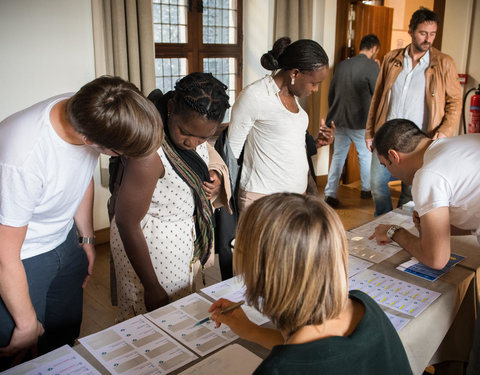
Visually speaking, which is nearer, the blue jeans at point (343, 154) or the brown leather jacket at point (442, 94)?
the brown leather jacket at point (442, 94)

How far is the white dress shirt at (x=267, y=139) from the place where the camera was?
7.43 feet

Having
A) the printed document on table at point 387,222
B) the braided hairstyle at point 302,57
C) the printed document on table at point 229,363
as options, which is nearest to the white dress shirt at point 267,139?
the braided hairstyle at point 302,57

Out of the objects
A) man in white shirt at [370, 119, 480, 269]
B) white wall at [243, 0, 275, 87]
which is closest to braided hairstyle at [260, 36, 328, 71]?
man in white shirt at [370, 119, 480, 269]

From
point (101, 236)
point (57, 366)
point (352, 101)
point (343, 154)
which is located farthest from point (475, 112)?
point (57, 366)

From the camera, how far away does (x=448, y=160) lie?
155 centimetres

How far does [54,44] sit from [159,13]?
112 centimetres

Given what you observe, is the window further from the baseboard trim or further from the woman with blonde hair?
the woman with blonde hair

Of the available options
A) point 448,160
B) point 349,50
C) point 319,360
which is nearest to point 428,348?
point 448,160

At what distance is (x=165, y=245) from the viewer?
1624mm

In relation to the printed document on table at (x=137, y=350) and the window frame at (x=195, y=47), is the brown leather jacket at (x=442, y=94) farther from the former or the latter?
the printed document on table at (x=137, y=350)

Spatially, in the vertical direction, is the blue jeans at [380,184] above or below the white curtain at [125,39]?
below

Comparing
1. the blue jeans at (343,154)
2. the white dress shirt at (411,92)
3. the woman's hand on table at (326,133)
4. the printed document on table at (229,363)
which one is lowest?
the blue jeans at (343,154)

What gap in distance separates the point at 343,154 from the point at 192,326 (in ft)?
11.8

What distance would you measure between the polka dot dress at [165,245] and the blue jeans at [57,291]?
0.47 feet
